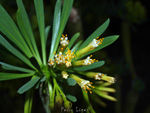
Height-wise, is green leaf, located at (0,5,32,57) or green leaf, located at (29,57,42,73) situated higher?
green leaf, located at (0,5,32,57)

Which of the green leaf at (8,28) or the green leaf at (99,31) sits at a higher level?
the green leaf at (8,28)

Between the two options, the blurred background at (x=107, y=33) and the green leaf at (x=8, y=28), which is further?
the blurred background at (x=107, y=33)

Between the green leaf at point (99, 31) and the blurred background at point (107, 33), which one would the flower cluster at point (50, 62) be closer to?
the green leaf at point (99, 31)

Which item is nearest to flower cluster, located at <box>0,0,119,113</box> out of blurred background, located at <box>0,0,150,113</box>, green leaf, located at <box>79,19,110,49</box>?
green leaf, located at <box>79,19,110,49</box>

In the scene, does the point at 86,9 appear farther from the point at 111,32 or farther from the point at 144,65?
the point at 144,65

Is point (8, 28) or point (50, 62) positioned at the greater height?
point (8, 28)

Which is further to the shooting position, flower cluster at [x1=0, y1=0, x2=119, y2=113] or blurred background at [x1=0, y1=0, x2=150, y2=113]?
blurred background at [x1=0, y1=0, x2=150, y2=113]

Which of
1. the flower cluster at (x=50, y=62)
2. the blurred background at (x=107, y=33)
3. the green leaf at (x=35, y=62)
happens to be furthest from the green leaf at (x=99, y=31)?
the blurred background at (x=107, y=33)

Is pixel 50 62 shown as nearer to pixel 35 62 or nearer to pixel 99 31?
pixel 35 62

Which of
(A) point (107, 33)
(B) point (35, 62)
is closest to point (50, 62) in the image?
(B) point (35, 62)

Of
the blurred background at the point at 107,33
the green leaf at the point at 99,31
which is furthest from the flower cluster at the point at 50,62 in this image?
the blurred background at the point at 107,33

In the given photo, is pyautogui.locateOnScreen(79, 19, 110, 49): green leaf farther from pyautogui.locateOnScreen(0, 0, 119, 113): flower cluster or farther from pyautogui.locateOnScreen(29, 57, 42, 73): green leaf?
pyautogui.locateOnScreen(29, 57, 42, 73): green leaf
